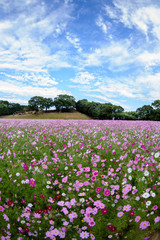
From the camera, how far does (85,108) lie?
8575 centimetres

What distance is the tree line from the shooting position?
57.7 metres

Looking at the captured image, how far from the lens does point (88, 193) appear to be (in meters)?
3.09

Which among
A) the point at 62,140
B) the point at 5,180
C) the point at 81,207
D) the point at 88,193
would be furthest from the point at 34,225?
the point at 62,140

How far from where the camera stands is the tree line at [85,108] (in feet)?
189

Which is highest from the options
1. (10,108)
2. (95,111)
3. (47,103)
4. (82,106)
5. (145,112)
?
(47,103)

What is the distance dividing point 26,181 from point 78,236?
1524 millimetres

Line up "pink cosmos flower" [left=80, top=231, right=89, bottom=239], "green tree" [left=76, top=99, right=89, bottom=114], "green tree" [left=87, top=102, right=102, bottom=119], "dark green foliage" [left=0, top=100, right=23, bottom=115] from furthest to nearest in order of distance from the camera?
"green tree" [left=76, top=99, right=89, bottom=114], "dark green foliage" [left=0, top=100, right=23, bottom=115], "green tree" [left=87, top=102, right=102, bottom=119], "pink cosmos flower" [left=80, top=231, right=89, bottom=239]

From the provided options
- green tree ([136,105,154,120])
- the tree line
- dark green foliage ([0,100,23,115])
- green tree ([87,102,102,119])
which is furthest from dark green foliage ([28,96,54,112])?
green tree ([136,105,154,120])

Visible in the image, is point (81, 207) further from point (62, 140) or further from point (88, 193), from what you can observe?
point (62, 140)

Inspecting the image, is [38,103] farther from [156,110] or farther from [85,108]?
[156,110]

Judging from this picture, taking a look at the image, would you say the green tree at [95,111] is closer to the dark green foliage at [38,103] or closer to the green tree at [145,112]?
the green tree at [145,112]

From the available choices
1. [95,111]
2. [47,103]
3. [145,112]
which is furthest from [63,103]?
[145,112]

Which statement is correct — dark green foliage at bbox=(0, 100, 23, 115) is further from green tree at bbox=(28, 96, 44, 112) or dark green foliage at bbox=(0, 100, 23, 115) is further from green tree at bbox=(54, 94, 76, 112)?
green tree at bbox=(54, 94, 76, 112)

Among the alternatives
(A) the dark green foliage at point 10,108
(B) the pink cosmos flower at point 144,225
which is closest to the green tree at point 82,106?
(A) the dark green foliage at point 10,108
